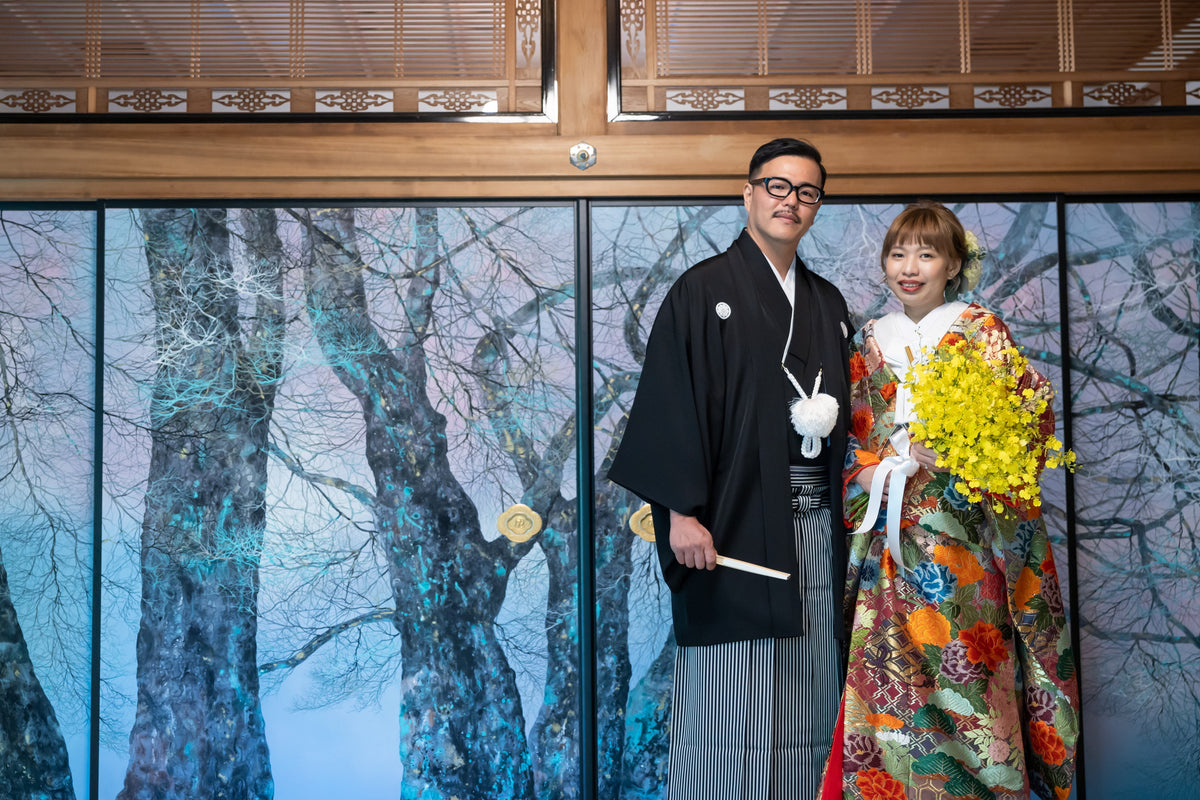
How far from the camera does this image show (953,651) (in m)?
2.09

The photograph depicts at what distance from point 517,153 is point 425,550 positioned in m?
1.27

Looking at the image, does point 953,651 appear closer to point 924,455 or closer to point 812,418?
point 924,455

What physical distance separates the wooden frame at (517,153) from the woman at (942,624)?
81cm

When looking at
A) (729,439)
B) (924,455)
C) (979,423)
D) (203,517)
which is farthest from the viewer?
(203,517)

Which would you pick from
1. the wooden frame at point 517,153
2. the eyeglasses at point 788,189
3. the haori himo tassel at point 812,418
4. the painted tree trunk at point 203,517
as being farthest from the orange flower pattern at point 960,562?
the painted tree trunk at point 203,517

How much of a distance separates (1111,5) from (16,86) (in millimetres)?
3510

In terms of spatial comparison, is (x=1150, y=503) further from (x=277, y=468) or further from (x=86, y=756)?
(x=86, y=756)

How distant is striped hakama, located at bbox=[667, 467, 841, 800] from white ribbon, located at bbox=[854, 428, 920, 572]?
0.15m

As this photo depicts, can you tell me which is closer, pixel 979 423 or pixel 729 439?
pixel 979 423

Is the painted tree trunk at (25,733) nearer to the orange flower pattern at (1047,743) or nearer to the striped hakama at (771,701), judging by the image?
the striped hakama at (771,701)

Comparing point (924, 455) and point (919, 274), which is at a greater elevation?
point (919, 274)

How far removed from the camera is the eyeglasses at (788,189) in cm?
222

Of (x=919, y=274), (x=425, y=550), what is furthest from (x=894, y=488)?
(x=425, y=550)

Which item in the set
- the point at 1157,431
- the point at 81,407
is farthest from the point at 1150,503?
the point at 81,407
